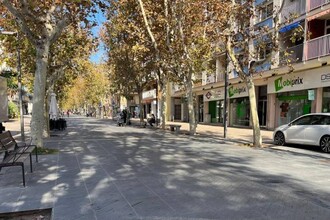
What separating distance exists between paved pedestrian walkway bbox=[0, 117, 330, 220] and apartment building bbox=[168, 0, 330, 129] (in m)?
6.47

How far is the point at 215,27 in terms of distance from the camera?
51.3 ft

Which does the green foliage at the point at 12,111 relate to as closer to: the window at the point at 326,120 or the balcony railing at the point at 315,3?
the balcony railing at the point at 315,3

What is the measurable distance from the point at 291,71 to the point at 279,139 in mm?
3093

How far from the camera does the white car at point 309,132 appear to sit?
12.4 m

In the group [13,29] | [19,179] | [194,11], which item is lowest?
[19,179]

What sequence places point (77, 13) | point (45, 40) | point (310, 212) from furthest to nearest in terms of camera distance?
point (77, 13) < point (45, 40) < point (310, 212)

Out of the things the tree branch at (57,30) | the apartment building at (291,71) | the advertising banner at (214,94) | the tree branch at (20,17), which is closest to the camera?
the tree branch at (20,17)

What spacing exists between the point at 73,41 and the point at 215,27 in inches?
312

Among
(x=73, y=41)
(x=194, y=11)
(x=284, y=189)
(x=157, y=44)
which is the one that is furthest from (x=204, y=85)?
(x=284, y=189)

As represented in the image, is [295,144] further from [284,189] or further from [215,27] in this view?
[284,189]

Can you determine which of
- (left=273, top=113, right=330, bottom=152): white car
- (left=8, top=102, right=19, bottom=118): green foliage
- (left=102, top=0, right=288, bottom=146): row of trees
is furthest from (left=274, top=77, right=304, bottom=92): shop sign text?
(left=8, top=102, right=19, bottom=118): green foliage

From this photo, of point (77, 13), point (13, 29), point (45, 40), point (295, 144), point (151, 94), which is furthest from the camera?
point (151, 94)

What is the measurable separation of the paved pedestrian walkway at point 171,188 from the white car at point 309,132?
273 cm

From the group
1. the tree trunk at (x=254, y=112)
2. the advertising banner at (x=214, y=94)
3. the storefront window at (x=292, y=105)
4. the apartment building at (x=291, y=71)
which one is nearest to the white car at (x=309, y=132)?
the tree trunk at (x=254, y=112)
